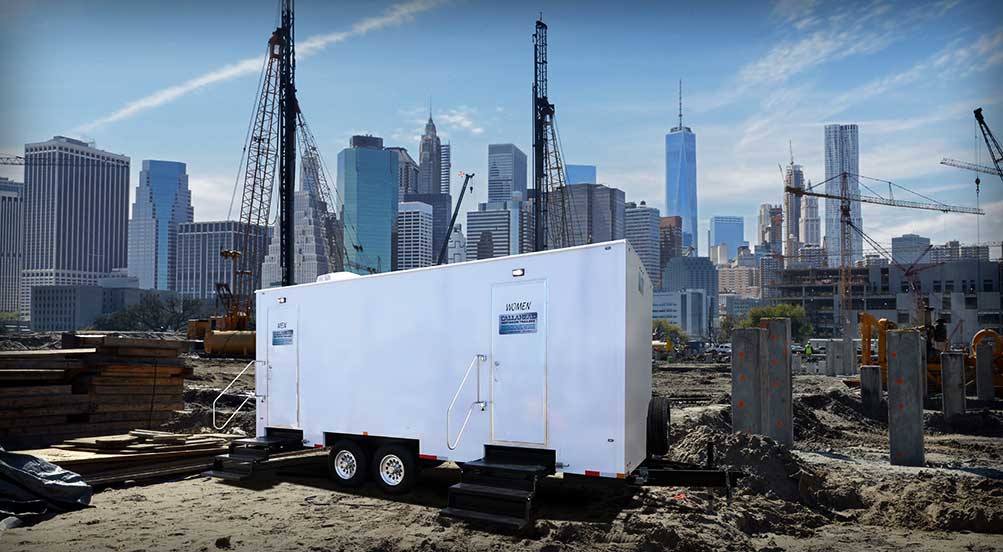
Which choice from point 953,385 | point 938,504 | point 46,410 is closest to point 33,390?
point 46,410

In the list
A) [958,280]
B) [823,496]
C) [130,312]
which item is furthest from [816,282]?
[823,496]

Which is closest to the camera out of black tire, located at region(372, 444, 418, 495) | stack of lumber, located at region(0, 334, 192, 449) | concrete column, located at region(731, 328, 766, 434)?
black tire, located at region(372, 444, 418, 495)

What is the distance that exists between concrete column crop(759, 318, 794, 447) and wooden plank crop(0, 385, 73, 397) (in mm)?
12970

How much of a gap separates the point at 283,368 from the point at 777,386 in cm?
→ 904

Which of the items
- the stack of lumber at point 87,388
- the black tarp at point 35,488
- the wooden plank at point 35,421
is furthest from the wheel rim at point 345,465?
the wooden plank at point 35,421

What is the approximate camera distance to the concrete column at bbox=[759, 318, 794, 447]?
1455 cm

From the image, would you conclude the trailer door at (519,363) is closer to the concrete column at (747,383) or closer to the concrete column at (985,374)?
the concrete column at (747,383)

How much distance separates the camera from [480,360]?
10.2m

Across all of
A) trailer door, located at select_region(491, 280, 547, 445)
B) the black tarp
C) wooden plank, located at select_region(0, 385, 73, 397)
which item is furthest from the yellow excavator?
the black tarp

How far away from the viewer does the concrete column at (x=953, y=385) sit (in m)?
22.1

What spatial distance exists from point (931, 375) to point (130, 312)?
11705 cm

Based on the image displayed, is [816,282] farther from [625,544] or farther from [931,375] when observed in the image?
[625,544]

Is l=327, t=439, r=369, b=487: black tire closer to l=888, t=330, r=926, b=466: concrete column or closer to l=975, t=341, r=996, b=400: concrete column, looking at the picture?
l=888, t=330, r=926, b=466: concrete column

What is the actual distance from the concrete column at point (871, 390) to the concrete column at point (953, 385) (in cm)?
172
